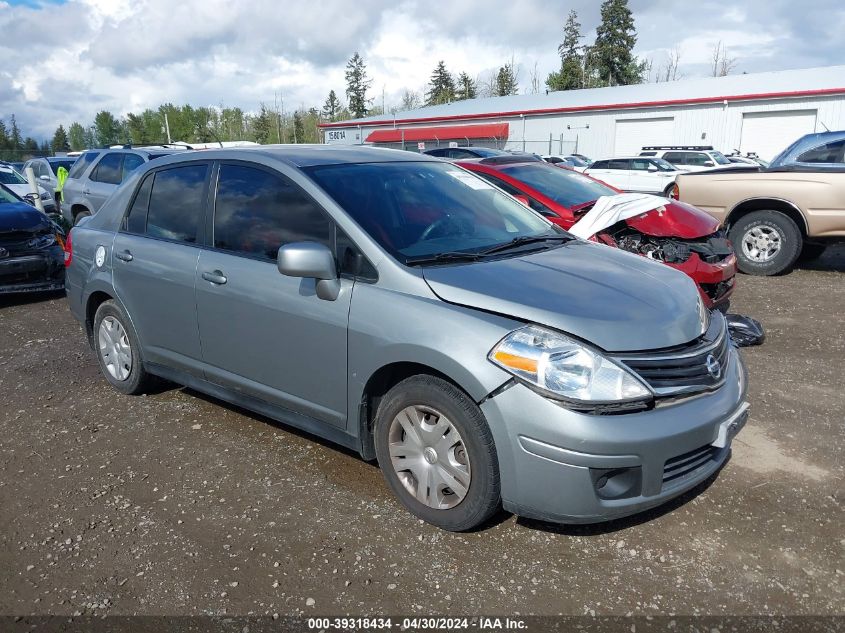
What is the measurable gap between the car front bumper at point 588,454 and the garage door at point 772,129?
3144 centimetres

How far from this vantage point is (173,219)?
4.32m

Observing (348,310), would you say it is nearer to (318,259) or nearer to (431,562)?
(318,259)

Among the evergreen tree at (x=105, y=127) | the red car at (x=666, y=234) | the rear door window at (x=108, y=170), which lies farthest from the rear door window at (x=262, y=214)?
the evergreen tree at (x=105, y=127)

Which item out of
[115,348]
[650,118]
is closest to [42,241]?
[115,348]

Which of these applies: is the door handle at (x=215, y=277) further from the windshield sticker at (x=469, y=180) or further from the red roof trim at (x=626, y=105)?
the red roof trim at (x=626, y=105)

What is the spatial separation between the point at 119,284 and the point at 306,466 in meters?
1.97

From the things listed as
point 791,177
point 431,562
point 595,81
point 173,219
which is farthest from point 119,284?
point 595,81

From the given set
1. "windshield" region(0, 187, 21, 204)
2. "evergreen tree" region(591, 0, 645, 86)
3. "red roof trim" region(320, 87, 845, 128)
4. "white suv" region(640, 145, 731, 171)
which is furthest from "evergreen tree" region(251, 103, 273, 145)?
"windshield" region(0, 187, 21, 204)

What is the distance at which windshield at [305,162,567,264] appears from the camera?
339 centimetres

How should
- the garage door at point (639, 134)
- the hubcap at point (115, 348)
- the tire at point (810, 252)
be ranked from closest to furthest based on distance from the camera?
the hubcap at point (115, 348) → the tire at point (810, 252) → the garage door at point (639, 134)

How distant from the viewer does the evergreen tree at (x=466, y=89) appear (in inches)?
3386

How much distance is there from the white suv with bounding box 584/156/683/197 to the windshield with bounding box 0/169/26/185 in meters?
15.8

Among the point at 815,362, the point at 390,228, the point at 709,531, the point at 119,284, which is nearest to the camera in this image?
the point at 709,531

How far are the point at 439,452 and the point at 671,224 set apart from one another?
14.2 feet
